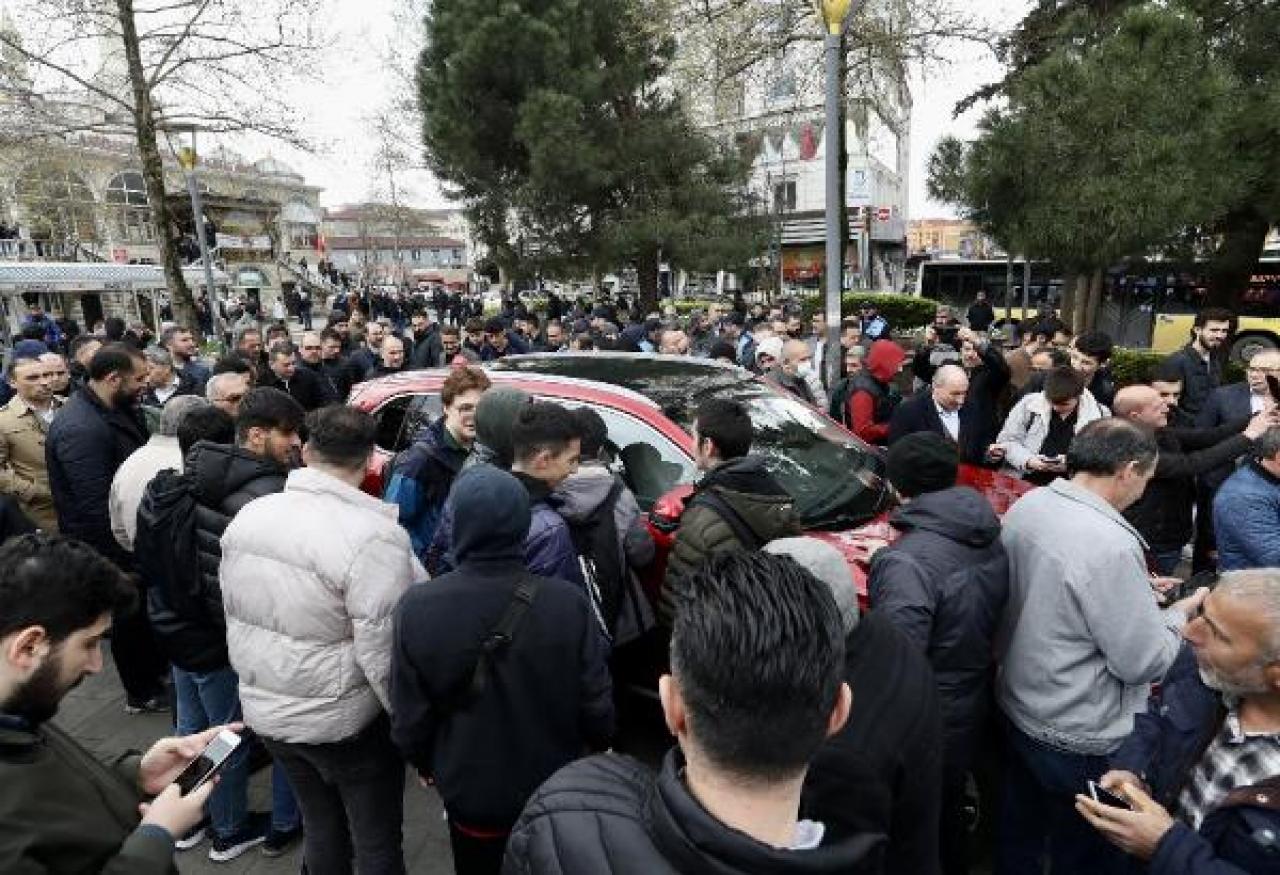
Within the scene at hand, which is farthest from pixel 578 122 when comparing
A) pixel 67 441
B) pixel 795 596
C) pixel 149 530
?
pixel 795 596

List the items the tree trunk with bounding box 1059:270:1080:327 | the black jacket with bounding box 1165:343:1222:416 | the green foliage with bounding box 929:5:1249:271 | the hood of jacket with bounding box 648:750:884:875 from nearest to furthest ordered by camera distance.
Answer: the hood of jacket with bounding box 648:750:884:875, the black jacket with bounding box 1165:343:1222:416, the green foliage with bounding box 929:5:1249:271, the tree trunk with bounding box 1059:270:1080:327

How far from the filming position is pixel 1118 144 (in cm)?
780

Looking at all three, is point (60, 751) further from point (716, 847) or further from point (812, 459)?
point (812, 459)

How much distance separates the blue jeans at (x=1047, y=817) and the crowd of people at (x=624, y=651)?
0.04 ft

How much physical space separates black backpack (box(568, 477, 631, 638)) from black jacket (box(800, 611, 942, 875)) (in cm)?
128

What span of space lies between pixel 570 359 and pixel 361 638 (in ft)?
9.98

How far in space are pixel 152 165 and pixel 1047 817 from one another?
15.1 metres

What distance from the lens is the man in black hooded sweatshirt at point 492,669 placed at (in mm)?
2104

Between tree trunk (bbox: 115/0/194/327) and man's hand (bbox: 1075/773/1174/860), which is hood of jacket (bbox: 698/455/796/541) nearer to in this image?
man's hand (bbox: 1075/773/1174/860)

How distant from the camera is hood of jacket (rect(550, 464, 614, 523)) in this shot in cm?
288

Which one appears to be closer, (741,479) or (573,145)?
(741,479)

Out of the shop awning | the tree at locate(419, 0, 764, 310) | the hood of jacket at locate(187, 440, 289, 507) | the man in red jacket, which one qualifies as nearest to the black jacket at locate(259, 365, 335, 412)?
the hood of jacket at locate(187, 440, 289, 507)

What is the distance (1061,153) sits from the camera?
8.32 m

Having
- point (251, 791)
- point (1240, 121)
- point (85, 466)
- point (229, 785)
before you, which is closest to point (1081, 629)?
point (229, 785)
